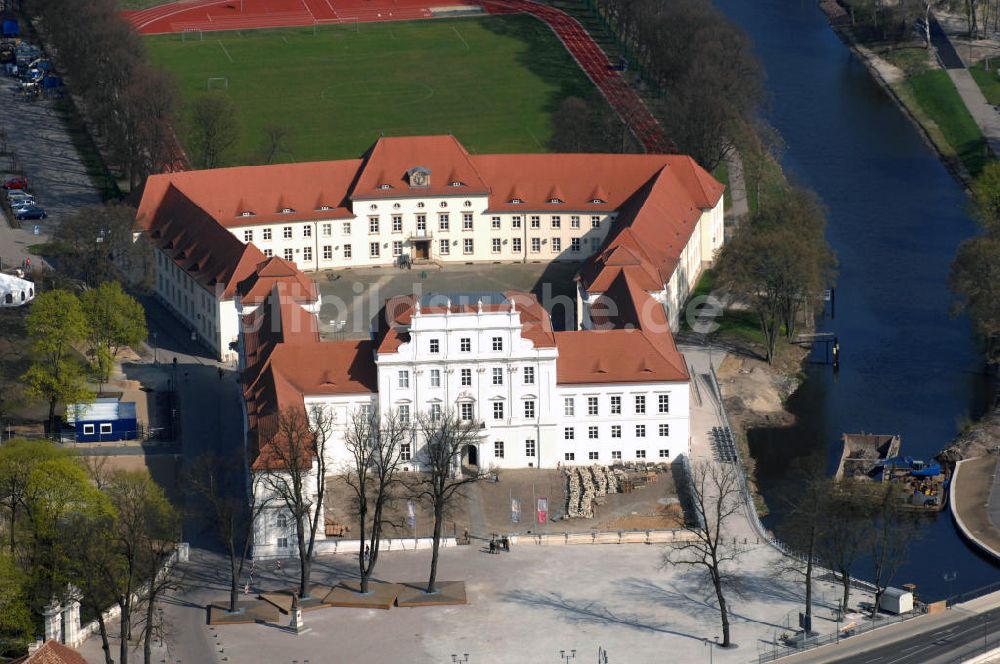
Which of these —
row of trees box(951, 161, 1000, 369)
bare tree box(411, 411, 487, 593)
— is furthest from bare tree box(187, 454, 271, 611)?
row of trees box(951, 161, 1000, 369)

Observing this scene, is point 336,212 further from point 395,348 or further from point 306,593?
point 306,593

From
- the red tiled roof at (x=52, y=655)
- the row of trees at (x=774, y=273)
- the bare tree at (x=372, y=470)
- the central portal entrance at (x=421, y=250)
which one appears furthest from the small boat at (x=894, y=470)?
the red tiled roof at (x=52, y=655)

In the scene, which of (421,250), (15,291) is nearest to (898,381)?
(421,250)

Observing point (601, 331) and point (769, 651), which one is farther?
point (601, 331)

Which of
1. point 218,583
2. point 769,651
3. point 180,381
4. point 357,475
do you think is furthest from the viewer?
point 180,381

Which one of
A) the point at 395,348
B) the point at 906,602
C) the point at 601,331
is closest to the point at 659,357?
the point at 601,331

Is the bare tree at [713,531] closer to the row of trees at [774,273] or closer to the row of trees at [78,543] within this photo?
the row of trees at [774,273]

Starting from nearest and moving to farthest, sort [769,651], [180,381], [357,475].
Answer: [769,651]
[357,475]
[180,381]

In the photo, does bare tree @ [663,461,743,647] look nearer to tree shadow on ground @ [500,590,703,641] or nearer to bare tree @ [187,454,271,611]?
tree shadow on ground @ [500,590,703,641]

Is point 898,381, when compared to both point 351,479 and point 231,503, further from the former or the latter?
point 231,503
